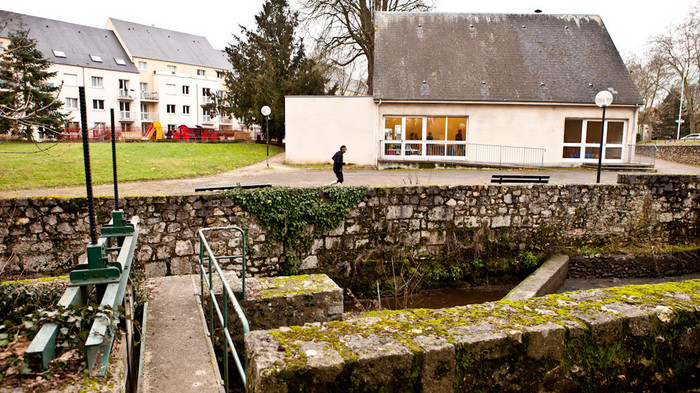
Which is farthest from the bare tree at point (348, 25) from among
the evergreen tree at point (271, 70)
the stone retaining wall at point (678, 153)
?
the stone retaining wall at point (678, 153)

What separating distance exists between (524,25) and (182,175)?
2072 cm

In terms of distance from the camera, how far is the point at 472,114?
2281 centimetres

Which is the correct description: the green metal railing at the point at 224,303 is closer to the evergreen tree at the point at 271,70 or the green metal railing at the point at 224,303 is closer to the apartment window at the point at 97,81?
the evergreen tree at the point at 271,70

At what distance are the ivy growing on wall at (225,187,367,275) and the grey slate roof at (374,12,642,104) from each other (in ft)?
44.9

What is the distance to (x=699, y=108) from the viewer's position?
51469 millimetres

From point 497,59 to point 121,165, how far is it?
1925 centimetres

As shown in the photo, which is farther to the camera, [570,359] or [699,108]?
[699,108]

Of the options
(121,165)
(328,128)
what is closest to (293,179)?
(328,128)

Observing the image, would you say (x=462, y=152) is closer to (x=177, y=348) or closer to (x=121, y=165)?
(x=121, y=165)

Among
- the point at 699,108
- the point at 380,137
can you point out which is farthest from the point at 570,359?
the point at 699,108

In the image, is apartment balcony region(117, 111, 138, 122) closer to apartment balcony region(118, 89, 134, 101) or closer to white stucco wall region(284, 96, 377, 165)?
apartment balcony region(118, 89, 134, 101)

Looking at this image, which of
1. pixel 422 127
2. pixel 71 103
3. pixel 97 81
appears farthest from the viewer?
pixel 71 103

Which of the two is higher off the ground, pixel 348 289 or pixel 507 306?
pixel 507 306

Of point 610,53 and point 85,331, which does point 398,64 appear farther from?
point 85,331
